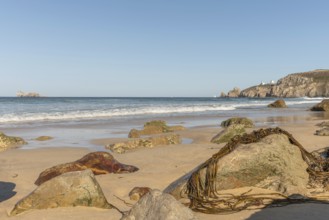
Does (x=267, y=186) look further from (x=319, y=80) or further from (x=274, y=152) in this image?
(x=319, y=80)

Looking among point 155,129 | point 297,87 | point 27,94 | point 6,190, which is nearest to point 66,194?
point 6,190

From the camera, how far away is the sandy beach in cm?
402

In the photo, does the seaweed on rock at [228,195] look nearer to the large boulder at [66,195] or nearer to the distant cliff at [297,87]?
the large boulder at [66,195]

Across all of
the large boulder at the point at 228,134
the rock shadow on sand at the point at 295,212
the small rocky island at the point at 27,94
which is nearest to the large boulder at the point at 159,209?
the rock shadow on sand at the point at 295,212

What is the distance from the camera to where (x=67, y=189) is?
4547 mm

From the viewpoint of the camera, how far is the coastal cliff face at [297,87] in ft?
370

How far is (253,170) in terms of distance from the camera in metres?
4.68

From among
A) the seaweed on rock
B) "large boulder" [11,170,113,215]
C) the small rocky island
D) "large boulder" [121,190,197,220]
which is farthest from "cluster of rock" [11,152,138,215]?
the small rocky island

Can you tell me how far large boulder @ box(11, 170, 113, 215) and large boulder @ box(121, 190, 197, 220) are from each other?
1.38 metres

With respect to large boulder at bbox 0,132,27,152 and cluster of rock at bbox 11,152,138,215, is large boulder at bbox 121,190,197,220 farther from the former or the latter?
large boulder at bbox 0,132,27,152

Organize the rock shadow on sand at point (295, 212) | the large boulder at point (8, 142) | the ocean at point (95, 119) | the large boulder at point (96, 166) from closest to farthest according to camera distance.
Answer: the rock shadow on sand at point (295, 212) → the large boulder at point (96, 166) → the large boulder at point (8, 142) → the ocean at point (95, 119)

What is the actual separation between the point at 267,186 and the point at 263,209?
0.70 meters

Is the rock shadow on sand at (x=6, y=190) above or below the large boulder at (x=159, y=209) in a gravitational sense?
below

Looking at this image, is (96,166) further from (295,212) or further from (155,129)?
(155,129)
